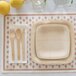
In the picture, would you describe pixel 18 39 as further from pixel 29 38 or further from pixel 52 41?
pixel 52 41

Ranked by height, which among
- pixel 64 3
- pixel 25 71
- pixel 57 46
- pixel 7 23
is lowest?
pixel 25 71

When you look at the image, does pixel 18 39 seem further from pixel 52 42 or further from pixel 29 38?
pixel 52 42

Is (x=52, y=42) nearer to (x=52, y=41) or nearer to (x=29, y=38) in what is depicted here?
(x=52, y=41)

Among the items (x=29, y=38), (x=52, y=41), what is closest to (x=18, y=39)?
(x=29, y=38)

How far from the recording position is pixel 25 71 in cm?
117

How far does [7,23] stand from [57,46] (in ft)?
0.99

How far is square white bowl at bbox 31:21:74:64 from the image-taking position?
3.80ft

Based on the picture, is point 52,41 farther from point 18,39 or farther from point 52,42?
point 18,39

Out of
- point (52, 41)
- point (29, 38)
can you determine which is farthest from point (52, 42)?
point (29, 38)

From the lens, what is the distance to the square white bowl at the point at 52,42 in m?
1.16

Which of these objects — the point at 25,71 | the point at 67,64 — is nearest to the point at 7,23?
the point at 25,71

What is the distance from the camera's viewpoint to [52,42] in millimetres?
1182

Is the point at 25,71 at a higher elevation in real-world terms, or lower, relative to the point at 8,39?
lower

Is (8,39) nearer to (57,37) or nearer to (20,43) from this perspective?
(20,43)
